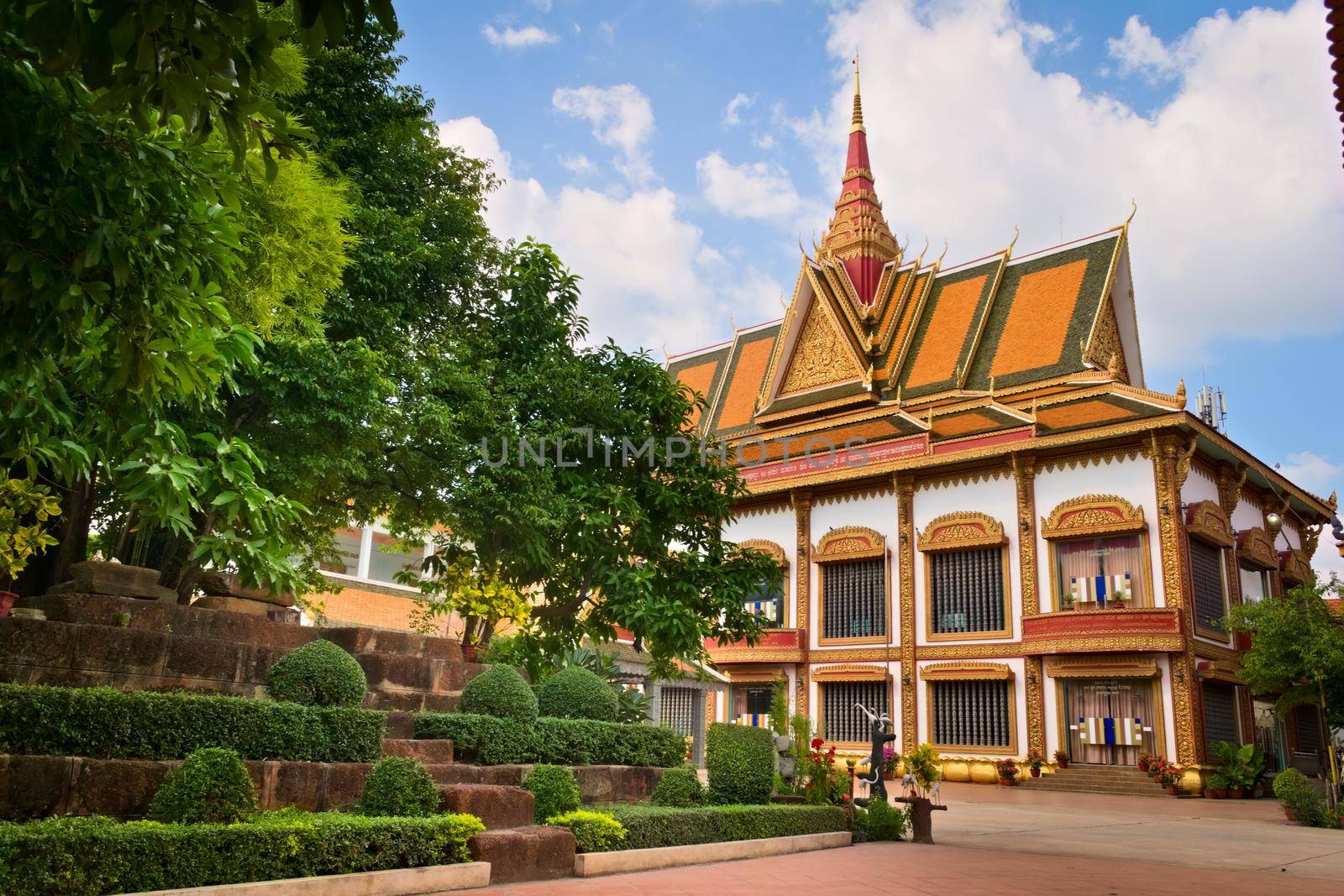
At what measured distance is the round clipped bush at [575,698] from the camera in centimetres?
1278

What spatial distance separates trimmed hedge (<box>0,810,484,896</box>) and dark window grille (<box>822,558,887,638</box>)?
21.6m

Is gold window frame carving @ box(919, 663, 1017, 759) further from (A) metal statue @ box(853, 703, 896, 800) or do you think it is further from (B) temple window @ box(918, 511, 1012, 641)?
(A) metal statue @ box(853, 703, 896, 800)

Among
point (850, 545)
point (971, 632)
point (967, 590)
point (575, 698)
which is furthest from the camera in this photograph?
point (850, 545)

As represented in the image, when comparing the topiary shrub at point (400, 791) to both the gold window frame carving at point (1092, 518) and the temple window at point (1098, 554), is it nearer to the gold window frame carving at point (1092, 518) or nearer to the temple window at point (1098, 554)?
the temple window at point (1098, 554)

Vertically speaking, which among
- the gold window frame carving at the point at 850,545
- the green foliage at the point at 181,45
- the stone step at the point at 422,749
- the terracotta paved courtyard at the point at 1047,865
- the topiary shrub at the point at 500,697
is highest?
the gold window frame carving at the point at 850,545

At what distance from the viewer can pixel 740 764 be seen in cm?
1201

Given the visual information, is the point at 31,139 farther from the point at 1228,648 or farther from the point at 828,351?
the point at 828,351

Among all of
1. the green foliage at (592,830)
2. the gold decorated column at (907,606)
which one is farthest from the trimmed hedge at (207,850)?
the gold decorated column at (907,606)

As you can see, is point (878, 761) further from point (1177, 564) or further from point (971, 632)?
point (971, 632)

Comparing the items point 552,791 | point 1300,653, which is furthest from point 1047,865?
point 1300,653

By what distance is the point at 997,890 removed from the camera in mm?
8445

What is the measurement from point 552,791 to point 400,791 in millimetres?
1875

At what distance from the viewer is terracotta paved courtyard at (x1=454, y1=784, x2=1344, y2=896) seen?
8.48 metres

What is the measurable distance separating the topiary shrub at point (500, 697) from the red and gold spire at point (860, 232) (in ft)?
82.4
